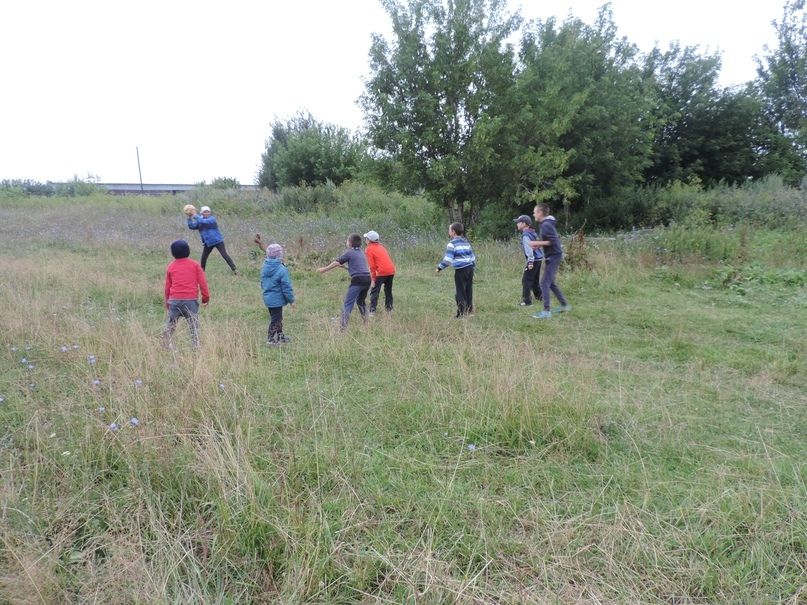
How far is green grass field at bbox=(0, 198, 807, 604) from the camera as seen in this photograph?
2.30m

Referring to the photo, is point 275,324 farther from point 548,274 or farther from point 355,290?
point 548,274

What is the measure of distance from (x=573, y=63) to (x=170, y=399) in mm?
17694

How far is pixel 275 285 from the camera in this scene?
20.4 feet

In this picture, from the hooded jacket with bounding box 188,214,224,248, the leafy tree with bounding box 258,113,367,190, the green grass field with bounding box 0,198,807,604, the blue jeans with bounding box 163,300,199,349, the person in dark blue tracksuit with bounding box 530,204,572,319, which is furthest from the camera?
the leafy tree with bounding box 258,113,367,190

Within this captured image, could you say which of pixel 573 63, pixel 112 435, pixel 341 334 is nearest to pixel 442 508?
Result: pixel 112 435

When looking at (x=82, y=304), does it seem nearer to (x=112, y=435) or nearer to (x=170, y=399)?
(x=170, y=399)

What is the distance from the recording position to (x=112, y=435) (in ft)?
10.2

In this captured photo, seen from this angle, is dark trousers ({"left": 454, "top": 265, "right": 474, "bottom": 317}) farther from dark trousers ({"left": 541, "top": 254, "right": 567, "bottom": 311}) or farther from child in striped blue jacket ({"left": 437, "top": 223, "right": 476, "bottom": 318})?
dark trousers ({"left": 541, "top": 254, "right": 567, "bottom": 311})

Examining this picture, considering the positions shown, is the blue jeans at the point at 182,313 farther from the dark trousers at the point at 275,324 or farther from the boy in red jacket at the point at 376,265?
the boy in red jacket at the point at 376,265

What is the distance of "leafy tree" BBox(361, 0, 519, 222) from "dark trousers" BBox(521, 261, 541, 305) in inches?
247

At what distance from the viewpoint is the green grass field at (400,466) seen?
230 centimetres

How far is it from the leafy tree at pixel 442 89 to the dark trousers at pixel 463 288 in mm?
7168

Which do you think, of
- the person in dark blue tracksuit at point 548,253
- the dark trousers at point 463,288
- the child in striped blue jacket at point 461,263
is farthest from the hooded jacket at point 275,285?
the person in dark blue tracksuit at point 548,253

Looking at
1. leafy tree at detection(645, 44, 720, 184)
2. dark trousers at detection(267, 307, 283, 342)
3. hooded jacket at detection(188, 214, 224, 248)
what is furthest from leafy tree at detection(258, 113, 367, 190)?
dark trousers at detection(267, 307, 283, 342)
